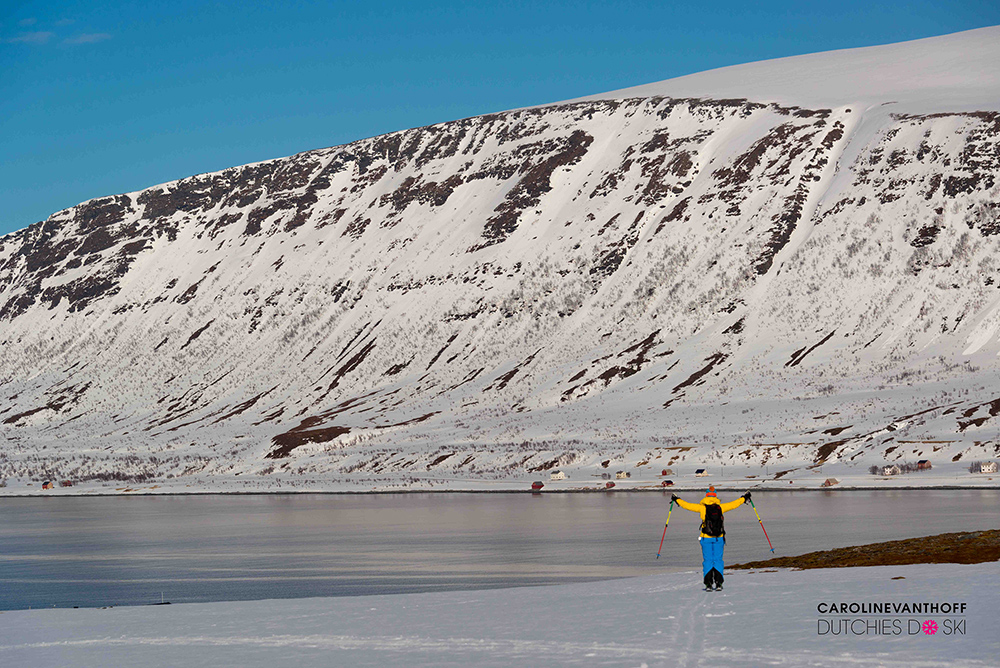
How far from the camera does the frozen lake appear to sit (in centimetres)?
2667

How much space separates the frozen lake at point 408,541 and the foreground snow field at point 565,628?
17.5ft

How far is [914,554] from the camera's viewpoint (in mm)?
21812

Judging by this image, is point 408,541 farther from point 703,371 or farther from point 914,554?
point 703,371

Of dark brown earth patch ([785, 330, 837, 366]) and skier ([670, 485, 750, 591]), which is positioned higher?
dark brown earth patch ([785, 330, 837, 366])

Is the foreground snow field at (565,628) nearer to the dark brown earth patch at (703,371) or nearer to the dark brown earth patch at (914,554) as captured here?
the dark brown earth patch at (914,554)

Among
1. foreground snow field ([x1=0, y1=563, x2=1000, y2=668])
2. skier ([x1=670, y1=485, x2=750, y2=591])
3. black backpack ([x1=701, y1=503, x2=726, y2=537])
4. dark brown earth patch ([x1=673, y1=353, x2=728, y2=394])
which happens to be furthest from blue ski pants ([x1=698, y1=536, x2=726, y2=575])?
dark brown earth patch ([x1=673, y1=353, x2=728, y2=394])

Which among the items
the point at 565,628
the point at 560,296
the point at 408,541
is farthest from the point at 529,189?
the point at 565,628

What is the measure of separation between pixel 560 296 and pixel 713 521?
111 metres

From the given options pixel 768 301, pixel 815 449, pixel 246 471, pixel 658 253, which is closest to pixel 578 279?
pixel 658 253

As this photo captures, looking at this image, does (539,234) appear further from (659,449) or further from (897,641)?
(897,641)

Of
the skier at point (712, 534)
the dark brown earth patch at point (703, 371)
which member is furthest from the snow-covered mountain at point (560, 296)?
Answer: the skier at point (712, 534)

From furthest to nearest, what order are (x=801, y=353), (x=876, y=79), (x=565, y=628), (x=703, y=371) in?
(x=876, y=79), (x=703, y=371), (x=801, y=353), (x=565, y=628)

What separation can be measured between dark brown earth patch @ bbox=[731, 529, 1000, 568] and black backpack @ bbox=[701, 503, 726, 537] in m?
4.27

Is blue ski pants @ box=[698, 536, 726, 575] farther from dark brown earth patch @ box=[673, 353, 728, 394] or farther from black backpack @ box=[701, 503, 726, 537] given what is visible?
dark brown earth patch @ box=[673, 353, 728, 394]
